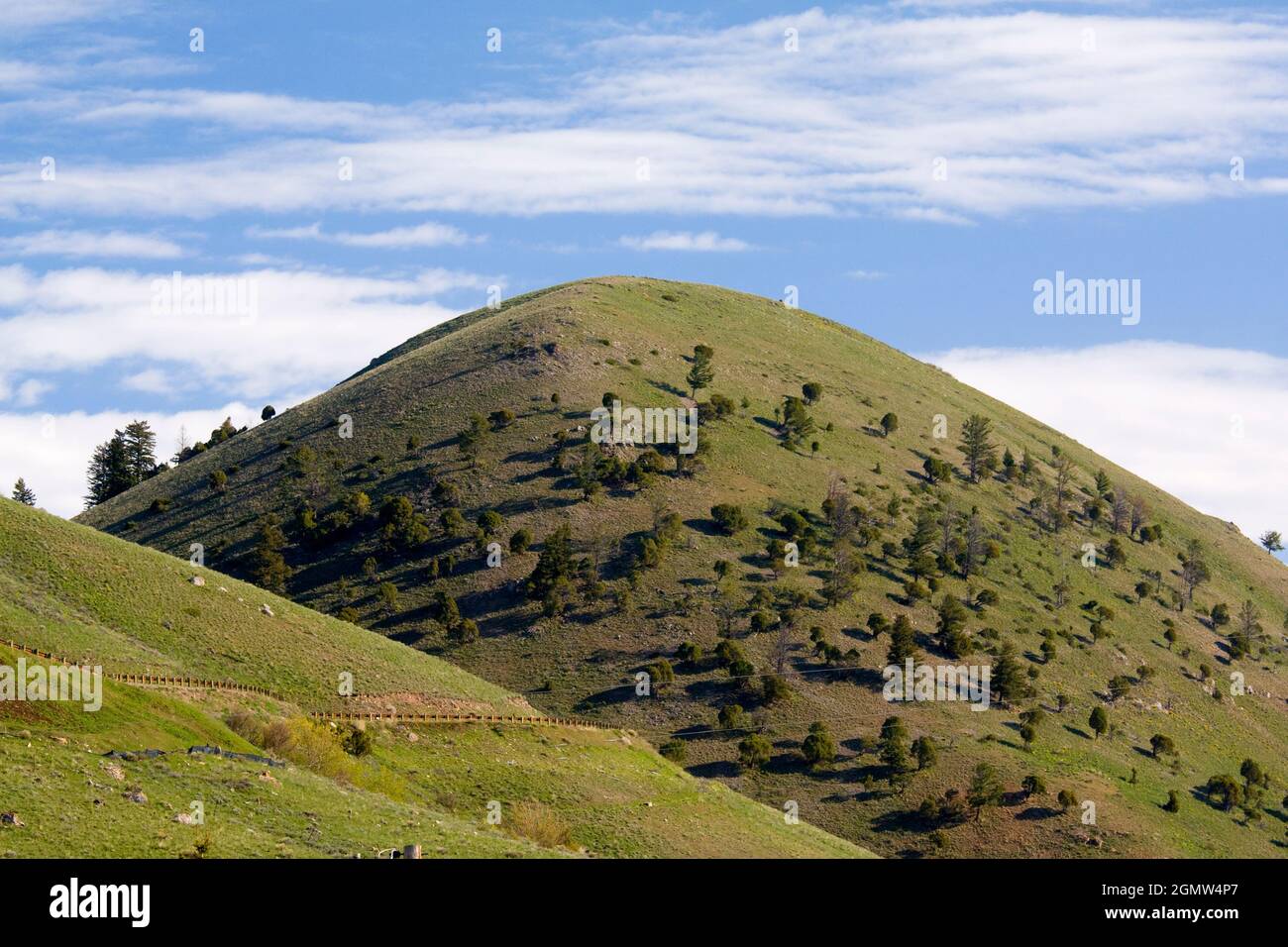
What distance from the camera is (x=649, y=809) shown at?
Answer: 66.4 metres

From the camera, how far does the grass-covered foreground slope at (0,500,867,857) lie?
129ft

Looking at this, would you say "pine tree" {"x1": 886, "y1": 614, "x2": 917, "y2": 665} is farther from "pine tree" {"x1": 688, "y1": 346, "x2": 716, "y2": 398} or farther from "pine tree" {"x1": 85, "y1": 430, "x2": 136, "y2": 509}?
"pine tree" {"x1": 85, "y1": 430, "x2": 136, "y2": 509}

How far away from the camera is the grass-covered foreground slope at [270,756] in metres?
39.4

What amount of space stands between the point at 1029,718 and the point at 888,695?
35.1 ft

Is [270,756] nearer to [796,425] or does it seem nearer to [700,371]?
[796,425]

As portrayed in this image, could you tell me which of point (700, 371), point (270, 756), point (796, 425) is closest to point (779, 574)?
point (796, 425)

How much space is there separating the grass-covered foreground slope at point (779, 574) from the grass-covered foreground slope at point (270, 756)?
77.6ft

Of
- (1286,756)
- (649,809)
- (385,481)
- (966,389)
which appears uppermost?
(966,389)

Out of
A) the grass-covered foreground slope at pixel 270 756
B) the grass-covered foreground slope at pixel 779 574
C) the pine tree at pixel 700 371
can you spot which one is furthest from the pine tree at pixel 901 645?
the pine tree at pixel 700 371

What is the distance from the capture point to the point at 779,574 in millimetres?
121312

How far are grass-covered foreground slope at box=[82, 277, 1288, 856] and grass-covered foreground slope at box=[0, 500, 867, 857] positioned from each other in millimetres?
23664
